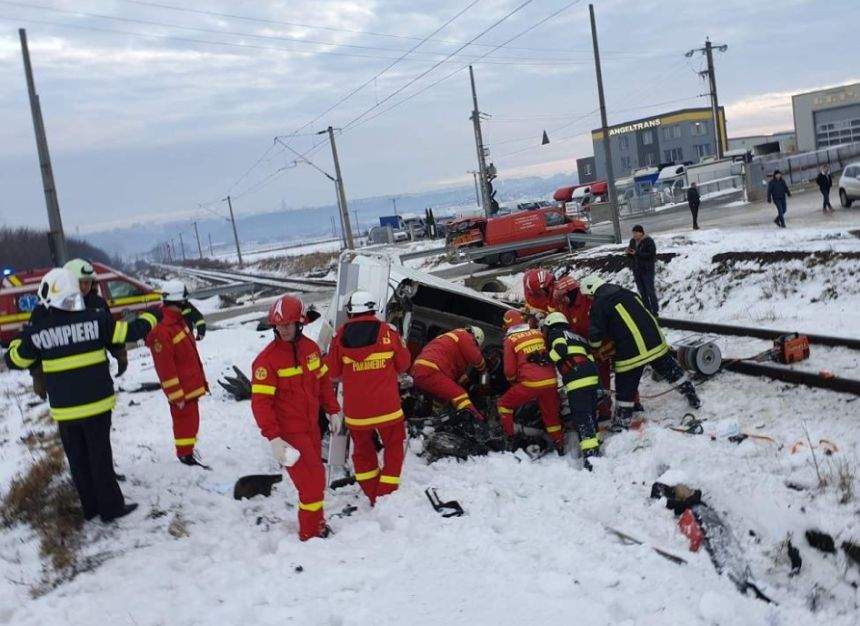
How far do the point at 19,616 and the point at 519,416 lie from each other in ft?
13.5

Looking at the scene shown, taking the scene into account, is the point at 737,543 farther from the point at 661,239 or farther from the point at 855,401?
the point at 661,239

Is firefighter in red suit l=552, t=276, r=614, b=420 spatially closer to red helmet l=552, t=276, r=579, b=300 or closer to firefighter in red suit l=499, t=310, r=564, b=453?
red helmet l=552, t=276, r=579, b=300

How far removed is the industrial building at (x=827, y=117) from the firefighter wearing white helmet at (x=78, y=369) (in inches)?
2629

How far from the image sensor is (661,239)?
17656 mm

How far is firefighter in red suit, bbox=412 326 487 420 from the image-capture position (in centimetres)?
593

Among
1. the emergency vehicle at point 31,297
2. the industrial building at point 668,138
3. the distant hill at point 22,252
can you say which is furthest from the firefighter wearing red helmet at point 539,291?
the industrial building at point 668,138

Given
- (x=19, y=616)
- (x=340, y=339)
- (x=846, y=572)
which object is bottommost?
(x=846, y=572)

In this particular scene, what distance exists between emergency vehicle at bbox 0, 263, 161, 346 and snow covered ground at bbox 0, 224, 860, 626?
9955mm

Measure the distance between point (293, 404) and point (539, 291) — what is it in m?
3.58

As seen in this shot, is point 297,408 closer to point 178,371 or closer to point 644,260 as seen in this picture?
point 178,371

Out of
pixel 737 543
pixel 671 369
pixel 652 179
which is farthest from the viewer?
pixel 652 179

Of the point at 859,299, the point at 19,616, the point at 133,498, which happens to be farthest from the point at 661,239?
the point at 19,616

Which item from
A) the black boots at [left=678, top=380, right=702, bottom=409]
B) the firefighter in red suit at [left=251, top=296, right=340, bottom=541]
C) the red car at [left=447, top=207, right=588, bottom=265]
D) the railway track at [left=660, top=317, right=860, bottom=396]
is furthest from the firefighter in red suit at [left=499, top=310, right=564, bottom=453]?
the red car at [left=447, top=207, right=588, bottom=265]

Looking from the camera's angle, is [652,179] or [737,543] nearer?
[737,543]
